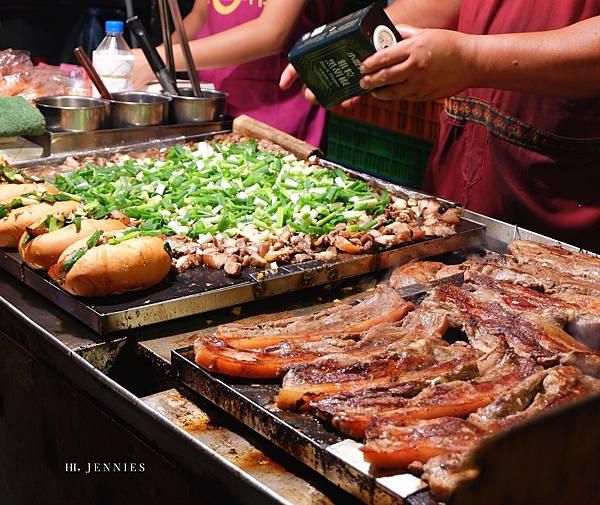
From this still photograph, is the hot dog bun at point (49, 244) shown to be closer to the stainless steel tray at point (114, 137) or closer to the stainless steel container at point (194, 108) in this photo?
the stainless steel tray at point (114, 137)

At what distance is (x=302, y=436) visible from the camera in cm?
153

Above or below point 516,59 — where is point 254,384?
below

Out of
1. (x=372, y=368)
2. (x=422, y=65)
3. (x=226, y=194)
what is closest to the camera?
(x=372, y=368)

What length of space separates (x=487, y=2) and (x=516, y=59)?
2.49 feet

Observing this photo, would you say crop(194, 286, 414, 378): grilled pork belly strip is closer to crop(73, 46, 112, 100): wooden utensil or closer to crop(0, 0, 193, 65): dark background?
crop(73, 46, 112, 100): wooden utensil

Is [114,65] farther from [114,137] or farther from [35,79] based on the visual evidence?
[114,137]

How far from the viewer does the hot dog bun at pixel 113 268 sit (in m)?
2.10

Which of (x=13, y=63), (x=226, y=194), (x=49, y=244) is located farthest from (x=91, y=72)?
(x=49, y=244)

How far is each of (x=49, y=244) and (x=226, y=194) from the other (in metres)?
0.80

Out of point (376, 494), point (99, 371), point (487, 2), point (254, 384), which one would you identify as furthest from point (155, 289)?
point (487, 2)

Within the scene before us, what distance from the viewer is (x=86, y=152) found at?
3.40 meters

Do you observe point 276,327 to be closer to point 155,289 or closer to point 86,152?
point 155,289

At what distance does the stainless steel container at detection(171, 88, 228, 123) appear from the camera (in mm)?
3928

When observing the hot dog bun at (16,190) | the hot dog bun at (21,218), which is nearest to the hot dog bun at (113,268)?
the hot dog bun at (21,218)
